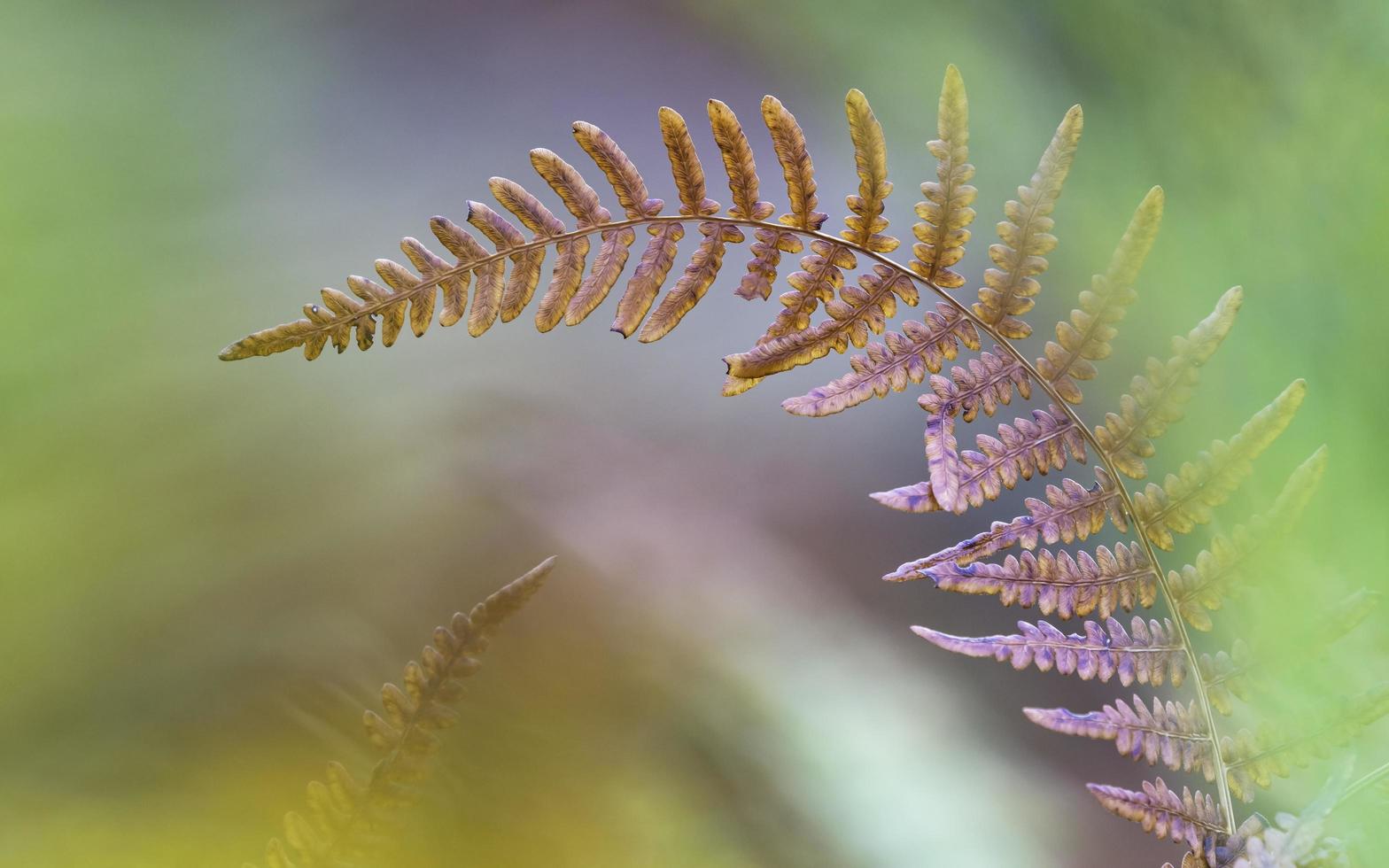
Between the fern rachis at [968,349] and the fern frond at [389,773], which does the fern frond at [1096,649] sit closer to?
the fern rachis at [968,349]

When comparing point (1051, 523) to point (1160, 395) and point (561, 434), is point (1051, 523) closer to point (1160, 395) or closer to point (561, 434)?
point (1160, 395)

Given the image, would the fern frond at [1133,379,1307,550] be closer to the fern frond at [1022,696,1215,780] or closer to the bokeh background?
the fern frond at [1022,696,1215,780]

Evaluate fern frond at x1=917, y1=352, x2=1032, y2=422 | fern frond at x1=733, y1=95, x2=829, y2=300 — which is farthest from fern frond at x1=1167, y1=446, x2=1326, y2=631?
fern frond at x1=733, y1=95, x2=829, y2=300

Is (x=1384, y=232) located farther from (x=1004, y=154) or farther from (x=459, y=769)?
(x=459, y=769)

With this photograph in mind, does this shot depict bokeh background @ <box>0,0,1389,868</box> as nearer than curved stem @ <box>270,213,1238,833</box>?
No

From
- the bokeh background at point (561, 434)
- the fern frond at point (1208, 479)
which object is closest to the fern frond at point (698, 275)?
the fern frond at point (1208, 479)
